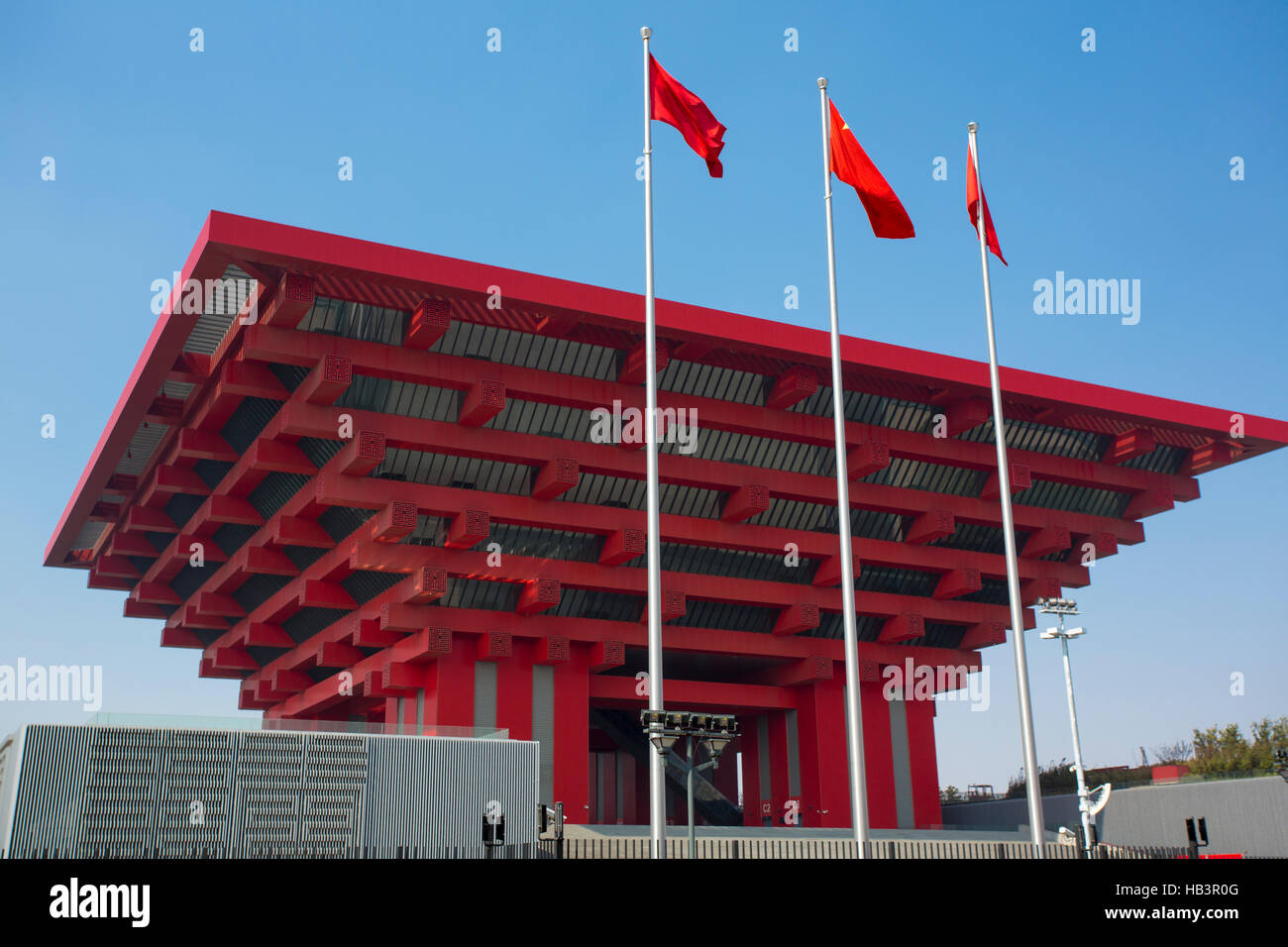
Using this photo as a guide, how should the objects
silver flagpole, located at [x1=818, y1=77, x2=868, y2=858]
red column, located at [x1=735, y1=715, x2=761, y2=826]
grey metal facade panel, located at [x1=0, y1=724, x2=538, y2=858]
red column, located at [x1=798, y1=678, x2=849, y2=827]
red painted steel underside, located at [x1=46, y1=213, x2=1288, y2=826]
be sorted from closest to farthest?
silver flagpole, located at [x1=818, y1=77, x2=868, y2=858]
grey metal facade panel, located at [x1=0, y1=724, x2=538, y2=858]
red painted steel underside, located at [x1=46, y1=213, x2=1288, y2=826]
red column, located at [x1=798, y1=678, x2=849, y2=827]
red column, located at [x1=735, y1=715, x2=761, y2=826]

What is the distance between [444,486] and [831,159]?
20.8 meters

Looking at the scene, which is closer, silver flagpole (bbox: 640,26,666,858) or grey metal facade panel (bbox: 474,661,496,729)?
silver flagpole (bbox: 640,26,666,858)

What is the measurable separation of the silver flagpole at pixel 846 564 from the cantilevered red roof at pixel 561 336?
13.4 m

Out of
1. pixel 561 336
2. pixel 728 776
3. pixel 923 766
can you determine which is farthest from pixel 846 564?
pixel 728 776

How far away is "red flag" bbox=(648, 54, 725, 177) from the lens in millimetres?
27609

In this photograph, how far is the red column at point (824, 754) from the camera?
51.2 metres

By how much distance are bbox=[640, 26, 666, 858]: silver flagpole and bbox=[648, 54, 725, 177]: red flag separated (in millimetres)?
233

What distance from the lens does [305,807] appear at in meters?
37.5

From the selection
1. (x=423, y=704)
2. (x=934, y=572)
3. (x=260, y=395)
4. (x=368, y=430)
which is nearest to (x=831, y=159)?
(x=368, y=430)

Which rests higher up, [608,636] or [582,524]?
[582,524]

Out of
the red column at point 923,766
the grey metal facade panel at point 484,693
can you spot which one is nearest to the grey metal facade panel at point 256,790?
the grey metal facade panel at point 484,693

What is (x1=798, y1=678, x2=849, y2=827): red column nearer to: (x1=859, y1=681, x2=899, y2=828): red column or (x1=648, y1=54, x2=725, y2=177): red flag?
(x1=859, y1=681, x2=899, y2=828): red column

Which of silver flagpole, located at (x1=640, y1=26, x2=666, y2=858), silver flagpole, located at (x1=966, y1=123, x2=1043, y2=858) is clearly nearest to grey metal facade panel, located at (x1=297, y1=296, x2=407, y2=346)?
silver flagpole, located at (x1=640, y1=26, x2=666, y2=858)
